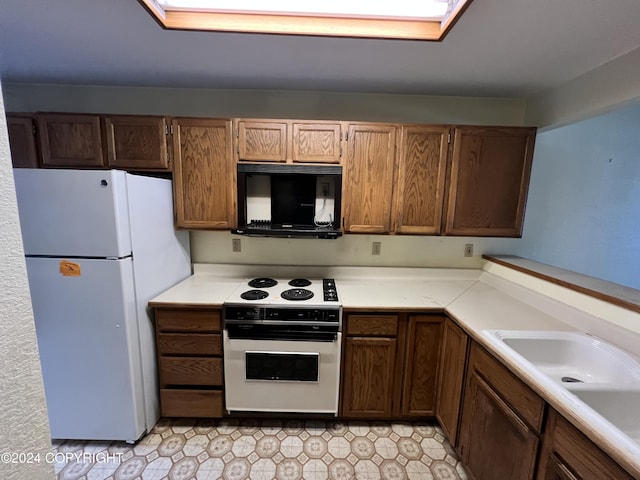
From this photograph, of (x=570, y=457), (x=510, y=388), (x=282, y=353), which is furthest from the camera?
(x=282, y=353)

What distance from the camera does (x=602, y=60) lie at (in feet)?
4.92

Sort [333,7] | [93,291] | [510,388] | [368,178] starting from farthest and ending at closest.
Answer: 1. [368,178]
2. [93,291]
3. [333,7]
4. [510,388]

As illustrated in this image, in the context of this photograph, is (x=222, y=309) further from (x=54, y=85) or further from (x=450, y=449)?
(x=54, y=85)

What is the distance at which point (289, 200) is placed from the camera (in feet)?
6.76

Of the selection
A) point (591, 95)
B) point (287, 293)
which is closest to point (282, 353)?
point (287, 293)

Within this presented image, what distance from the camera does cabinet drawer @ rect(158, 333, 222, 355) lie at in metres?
1.76

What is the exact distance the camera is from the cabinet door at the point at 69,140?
1.83 meters

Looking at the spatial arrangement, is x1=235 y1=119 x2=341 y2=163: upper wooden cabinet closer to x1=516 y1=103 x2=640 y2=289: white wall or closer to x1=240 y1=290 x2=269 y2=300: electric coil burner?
x1=240 y1=290 x2=269 y2=300: electric coil burner

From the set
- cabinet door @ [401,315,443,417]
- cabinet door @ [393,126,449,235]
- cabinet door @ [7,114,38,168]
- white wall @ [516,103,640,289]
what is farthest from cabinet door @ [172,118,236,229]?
white wall @ [516,103,640,289]

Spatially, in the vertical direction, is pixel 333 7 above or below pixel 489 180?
above

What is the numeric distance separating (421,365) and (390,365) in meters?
0.22

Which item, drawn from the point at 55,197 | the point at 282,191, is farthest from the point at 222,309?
the point at 55,197

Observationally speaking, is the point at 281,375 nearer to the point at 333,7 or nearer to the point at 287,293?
the point at 287,293

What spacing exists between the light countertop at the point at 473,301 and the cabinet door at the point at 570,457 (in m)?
0.06
